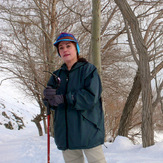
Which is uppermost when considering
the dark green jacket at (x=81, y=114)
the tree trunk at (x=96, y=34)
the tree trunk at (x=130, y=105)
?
the tree trunk at (x=96, y=34)

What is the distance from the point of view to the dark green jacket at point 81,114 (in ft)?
4.92

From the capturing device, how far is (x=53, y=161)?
3385 mm

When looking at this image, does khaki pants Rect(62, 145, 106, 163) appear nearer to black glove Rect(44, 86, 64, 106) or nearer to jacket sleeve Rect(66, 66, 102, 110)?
jacket sleeve Rect(66, 66, 102, 110)

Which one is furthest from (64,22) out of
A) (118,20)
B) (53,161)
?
(53,161)

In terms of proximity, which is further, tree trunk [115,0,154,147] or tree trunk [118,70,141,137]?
tree trunk [118,70,141,137]

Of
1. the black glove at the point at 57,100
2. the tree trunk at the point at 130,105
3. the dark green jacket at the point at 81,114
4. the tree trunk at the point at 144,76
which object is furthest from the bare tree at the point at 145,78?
the black glove at the point at 57,100

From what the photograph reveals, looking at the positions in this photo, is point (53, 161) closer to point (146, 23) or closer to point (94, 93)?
point (94, 93)

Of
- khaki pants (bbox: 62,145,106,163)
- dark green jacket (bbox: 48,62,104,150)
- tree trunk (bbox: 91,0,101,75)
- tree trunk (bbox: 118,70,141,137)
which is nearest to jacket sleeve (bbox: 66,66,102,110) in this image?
dark green jacket (bbox: 48,62,104,150)

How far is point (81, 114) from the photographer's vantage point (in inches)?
59.9

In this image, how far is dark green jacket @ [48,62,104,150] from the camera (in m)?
1.50

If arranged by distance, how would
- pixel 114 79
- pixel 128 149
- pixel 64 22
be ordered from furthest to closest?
pixel 114 79 → pixel 64 22 → pixel 128 149

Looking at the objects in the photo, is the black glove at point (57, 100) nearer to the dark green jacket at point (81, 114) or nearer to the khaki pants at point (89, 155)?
the dark green jacket at point (81, 114)

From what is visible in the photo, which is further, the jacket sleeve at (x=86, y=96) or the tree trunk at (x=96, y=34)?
the tree trunk at (x=96, y=34)

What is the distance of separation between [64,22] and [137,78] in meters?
3.97
